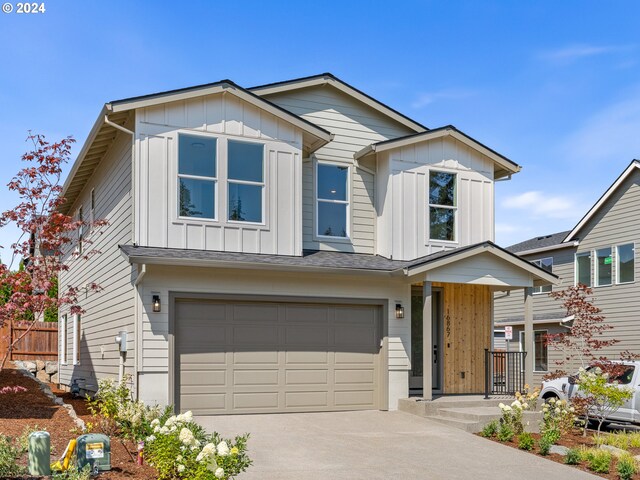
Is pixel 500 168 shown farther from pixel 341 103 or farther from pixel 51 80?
pixel 51 80

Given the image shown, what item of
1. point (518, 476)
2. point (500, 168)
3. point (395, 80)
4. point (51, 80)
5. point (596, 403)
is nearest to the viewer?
point (518, 476)

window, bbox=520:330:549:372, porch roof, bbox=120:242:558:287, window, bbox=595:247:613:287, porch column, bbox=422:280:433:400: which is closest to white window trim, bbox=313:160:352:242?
porch roof, bbox=120:242:558:287

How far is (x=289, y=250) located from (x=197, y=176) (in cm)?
235

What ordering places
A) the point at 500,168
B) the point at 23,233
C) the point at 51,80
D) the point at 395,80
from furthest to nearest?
the point at 500,168
the point at 395,80
the point at 23,233
the point at 51,80

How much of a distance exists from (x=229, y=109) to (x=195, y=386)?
17.8 feet

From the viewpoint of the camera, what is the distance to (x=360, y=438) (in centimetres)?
1216

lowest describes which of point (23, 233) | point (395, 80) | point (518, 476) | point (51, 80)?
point (518, 476)

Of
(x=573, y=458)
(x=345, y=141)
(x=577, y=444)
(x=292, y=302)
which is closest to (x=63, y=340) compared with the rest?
(x=292, y=302)

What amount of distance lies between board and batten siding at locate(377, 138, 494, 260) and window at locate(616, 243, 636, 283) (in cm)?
866

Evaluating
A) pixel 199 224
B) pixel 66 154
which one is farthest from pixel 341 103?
pixel 66 154

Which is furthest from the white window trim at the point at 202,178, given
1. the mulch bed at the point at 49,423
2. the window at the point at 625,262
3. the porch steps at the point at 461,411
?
the window at the point at 625,262

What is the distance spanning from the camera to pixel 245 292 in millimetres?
13992

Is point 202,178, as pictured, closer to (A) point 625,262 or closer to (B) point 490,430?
(B) point 490,430

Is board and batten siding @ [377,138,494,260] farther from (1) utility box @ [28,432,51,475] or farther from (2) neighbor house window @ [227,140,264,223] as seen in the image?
(1) utility box @ [28,432,51,475]
